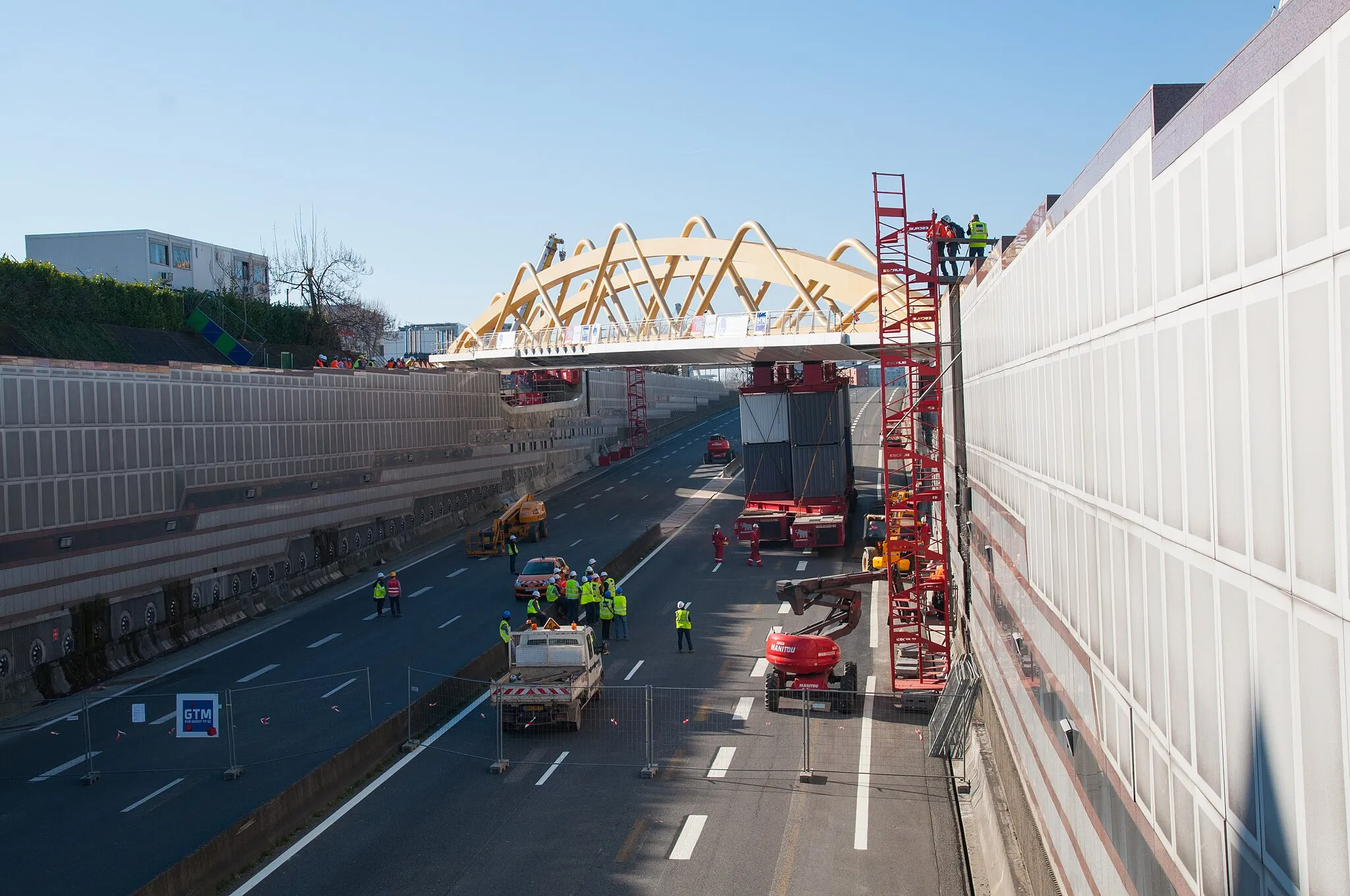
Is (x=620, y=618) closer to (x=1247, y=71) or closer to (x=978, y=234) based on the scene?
(x=978, y=234)

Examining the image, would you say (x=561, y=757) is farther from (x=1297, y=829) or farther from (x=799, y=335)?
(x=799, y=335)

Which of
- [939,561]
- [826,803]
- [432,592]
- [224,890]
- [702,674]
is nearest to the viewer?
[224,890]

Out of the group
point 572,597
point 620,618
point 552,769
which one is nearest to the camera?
point 552,769

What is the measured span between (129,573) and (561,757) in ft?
51.5

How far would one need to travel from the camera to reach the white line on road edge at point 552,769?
57.7ft

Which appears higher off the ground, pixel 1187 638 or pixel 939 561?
pixel 1187 638

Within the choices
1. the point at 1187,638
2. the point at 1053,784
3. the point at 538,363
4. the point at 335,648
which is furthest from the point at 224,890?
the point at 538,363

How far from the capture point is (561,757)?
1881 centimetres

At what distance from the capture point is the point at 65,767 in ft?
62.6

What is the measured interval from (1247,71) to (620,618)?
24284mm

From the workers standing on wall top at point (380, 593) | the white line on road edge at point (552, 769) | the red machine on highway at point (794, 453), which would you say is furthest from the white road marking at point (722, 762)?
the red machine on highway at point (794, 453)

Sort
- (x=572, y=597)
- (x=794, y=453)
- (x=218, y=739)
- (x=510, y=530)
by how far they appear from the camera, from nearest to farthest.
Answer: (x=218, y=739)
(x=572, y=597)
(x=794, y=453)
(x=510, y=530)

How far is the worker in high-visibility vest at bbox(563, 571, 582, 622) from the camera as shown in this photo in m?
29.7

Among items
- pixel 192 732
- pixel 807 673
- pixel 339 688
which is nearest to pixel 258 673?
pixel 339 688
